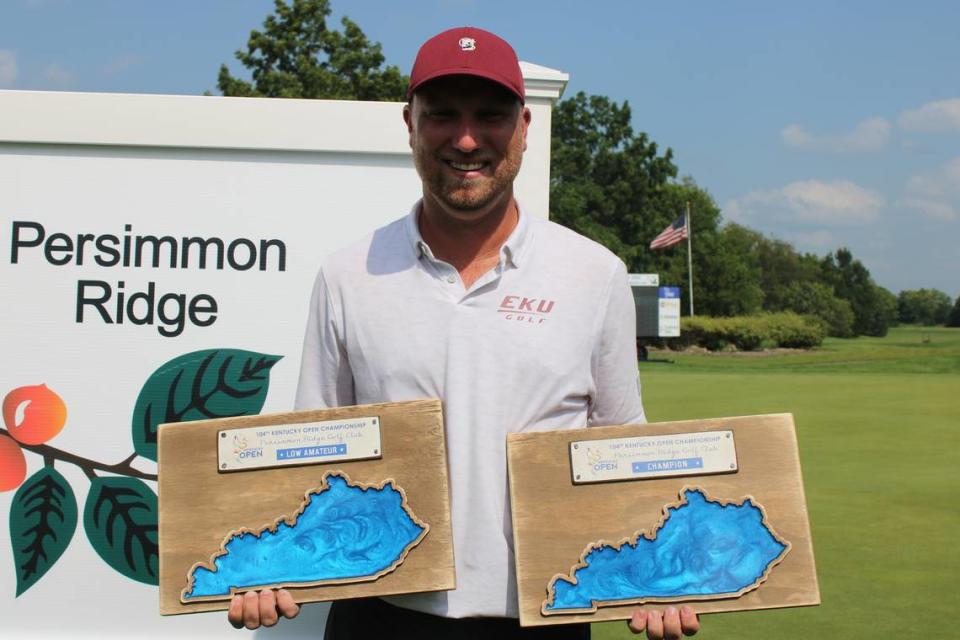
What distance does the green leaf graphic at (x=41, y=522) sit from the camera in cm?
349

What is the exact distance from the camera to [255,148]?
3.47 metres

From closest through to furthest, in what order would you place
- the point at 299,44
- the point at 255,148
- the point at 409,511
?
the point at 409,511
the point at 255,148
the point at 299,44

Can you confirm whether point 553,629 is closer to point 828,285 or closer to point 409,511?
point 409,511

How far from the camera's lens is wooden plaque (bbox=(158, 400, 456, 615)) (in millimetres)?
1972

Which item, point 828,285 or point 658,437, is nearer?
point 658,437

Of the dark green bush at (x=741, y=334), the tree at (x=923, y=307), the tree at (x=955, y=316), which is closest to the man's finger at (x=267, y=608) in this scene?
the dark green bush at (x=741, y=334)

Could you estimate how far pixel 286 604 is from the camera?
195cm

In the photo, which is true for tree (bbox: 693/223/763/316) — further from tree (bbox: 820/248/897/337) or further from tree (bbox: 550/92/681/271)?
tree (bbox: 820/248/897/337)

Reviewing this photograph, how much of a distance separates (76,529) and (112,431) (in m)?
0.34

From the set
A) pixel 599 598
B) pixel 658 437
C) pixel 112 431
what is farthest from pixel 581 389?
pixel 112 431

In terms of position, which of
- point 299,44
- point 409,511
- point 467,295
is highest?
point 299,44

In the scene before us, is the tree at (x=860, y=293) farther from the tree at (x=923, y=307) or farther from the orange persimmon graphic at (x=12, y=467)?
the orange persimmon graphic at (x=12, y=467)

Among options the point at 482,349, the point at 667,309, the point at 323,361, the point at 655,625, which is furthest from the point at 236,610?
the point at 667,309

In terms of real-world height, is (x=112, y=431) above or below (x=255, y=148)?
below
